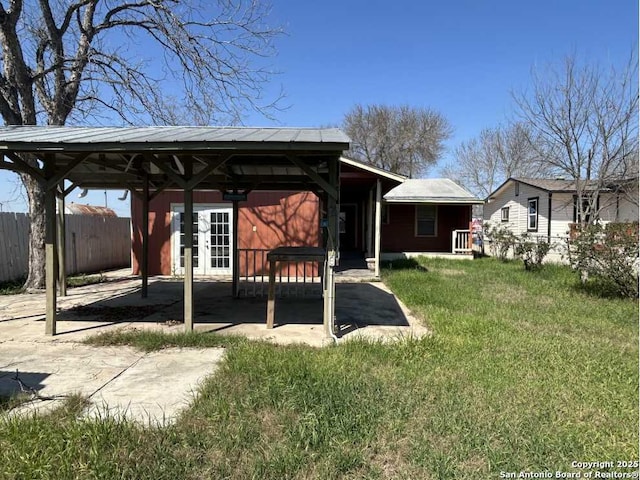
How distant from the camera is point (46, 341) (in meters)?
5.04

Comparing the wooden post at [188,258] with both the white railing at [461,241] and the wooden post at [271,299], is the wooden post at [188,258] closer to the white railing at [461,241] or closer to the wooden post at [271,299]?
the wooden post at [271,299]

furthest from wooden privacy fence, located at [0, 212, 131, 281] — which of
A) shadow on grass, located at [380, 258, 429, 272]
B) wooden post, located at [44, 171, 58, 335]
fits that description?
shadow on grass, located at [380, 258, 429, 272]

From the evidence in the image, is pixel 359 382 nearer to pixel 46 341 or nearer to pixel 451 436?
pixel 451 436

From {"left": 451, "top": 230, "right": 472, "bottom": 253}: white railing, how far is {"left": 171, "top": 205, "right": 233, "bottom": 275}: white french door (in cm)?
952

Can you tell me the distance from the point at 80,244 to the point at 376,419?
39.7 ft

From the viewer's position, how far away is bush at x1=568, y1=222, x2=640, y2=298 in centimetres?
738

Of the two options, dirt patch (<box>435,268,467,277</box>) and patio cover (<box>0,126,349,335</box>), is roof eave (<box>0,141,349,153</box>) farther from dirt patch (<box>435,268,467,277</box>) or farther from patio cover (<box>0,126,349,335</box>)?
dirt patch (<box>435,268,467,277</box>)

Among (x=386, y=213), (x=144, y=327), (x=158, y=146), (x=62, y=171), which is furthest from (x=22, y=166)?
(x=386, y=213)

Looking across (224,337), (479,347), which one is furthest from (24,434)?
(479,347)

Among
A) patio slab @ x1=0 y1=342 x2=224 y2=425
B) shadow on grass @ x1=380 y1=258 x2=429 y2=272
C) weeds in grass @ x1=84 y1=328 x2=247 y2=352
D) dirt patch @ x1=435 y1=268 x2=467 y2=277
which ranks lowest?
patio slab @ x1=0 y1=342 x2=224 y2=425

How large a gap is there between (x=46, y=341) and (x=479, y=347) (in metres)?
5.41

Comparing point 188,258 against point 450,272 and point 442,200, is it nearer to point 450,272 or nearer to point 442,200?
point 450,272

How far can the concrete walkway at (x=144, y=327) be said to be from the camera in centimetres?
352

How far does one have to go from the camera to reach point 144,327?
18.8 feet
